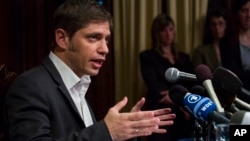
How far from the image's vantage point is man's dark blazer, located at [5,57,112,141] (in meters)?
1.25

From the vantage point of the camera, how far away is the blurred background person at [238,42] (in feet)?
10.0

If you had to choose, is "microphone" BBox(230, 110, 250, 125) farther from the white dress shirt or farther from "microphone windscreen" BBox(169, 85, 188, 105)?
the white dress shirt

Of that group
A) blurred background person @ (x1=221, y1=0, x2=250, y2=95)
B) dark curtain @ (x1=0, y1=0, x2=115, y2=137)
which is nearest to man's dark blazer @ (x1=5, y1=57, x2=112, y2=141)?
blurred background person @ (x1=221, y1=0, x2=250, y2=95)

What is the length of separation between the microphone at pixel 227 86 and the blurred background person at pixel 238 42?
71.4 inches

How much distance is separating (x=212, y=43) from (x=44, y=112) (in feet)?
7.76

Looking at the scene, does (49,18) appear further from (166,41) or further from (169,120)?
(169,120)

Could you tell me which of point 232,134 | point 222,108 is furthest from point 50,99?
point 232,134

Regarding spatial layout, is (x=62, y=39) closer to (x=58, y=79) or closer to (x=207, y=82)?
(x=58, y=79)

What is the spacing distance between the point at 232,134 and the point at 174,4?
2.95m

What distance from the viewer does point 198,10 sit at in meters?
3.78

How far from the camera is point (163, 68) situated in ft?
11.0

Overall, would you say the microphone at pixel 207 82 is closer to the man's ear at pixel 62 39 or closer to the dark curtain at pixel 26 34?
the man's ear at pixel 62 39

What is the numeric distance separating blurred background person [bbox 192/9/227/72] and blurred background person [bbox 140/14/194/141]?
3.9 inches

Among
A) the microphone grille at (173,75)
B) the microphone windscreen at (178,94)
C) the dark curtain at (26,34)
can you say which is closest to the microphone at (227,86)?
the microphone windscreen at (178,94)
